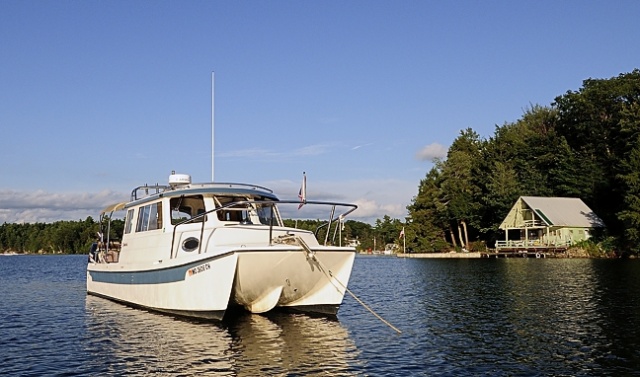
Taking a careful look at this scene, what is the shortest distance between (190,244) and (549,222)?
180ft

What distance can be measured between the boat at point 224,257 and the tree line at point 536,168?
52760 millimetres

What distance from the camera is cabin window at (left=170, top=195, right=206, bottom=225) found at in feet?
62.2

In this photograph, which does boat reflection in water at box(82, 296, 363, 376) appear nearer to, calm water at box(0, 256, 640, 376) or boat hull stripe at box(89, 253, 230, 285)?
calm water at box(0, 256, 640, 376)

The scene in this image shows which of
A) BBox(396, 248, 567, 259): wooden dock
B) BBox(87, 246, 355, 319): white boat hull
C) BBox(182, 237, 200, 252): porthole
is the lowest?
BBox(87, 246, 355, 319): white boat hull

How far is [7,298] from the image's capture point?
2600 centimetres

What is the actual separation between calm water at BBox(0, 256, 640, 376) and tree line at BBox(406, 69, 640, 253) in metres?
49.1

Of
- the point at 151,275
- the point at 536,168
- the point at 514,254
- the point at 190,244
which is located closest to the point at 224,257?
the point at 190,244

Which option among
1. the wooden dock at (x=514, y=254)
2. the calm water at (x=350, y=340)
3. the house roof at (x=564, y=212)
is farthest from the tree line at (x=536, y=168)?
the calm water at (x=350, y=340)

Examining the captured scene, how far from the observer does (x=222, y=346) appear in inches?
550

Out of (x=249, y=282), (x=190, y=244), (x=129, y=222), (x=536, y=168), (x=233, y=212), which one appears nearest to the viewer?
(x=249, y=282)

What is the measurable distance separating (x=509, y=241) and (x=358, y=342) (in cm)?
5932

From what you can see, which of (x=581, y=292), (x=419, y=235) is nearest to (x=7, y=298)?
(x=581, y=292)

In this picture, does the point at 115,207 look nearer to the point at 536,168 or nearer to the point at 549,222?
the point at 549,222

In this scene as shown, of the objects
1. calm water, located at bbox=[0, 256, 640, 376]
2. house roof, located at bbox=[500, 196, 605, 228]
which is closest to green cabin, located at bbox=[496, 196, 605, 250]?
house roof, located at bbox=[500, 196, 605, 228]
